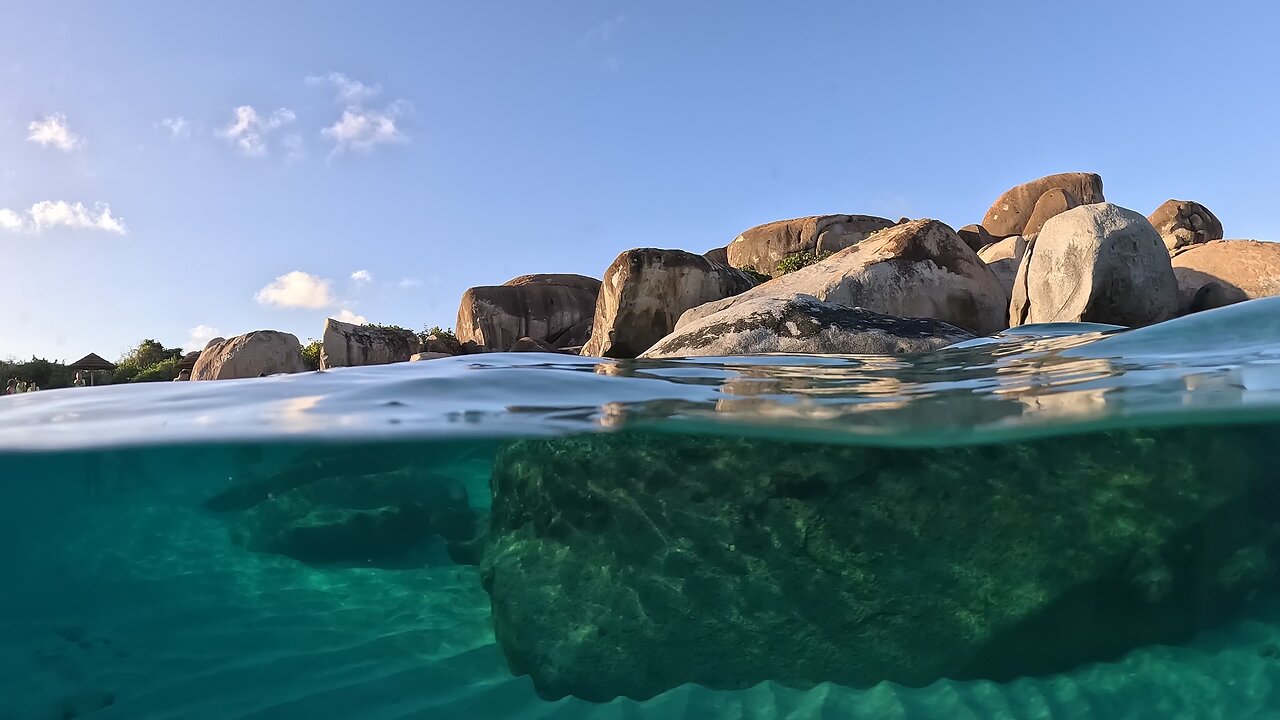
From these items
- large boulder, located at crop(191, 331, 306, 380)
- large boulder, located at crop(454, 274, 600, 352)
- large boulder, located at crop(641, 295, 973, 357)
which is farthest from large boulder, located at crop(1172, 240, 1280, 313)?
large boulder, located at crop(454, 274, 600, 352)

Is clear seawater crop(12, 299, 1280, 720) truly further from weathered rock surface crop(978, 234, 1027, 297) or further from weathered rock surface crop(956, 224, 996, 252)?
weathered rock surface crop(956, 224, 996, 252)

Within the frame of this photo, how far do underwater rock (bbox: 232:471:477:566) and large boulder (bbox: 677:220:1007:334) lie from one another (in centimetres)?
706

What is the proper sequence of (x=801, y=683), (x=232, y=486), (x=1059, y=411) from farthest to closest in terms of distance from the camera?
(x=232, y=486), (x=1059, y=411), (x=801, y=683)

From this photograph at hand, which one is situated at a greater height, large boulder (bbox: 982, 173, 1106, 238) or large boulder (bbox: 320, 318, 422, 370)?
large boulder (bbox: 982, 173, 1106, 238)

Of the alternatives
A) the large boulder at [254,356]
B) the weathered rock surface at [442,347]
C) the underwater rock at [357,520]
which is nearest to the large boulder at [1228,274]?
the underwater rock at [357,520]

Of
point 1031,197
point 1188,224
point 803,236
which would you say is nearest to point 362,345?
point 803,236

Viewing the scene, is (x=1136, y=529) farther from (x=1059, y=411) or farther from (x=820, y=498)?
(x=820, y=498)

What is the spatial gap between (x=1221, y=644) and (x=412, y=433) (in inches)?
176

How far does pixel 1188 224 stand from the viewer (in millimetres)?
30734

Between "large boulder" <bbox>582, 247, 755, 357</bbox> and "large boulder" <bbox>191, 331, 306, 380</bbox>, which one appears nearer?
"large boulder" <bbox>582, 247, 755, 357</bbox>

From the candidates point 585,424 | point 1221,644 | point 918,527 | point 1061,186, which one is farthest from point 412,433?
point 1061,186

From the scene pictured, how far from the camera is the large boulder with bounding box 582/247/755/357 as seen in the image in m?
15.2

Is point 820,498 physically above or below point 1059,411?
below

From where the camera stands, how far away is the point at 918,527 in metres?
4.01
